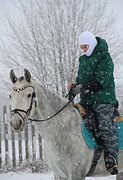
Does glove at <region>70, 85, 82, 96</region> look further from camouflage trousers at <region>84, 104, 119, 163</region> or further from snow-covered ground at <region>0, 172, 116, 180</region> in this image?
snow-covered ground at <region>0, 172, 116, 180</region>

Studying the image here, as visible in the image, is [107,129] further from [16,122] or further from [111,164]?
[16,122]

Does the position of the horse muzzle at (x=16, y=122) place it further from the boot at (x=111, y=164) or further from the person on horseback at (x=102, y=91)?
the boot at (x=111, y=164)

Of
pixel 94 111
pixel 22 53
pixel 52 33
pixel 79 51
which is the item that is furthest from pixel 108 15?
pixel 94 111

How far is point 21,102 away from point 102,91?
129 centimetres

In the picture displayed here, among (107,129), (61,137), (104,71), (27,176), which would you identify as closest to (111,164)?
(107,129)

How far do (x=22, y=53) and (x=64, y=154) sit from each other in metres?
6.26

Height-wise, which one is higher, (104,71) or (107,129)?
(104,71)

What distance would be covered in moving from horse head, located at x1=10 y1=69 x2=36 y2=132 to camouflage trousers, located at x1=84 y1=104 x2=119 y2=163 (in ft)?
3.44

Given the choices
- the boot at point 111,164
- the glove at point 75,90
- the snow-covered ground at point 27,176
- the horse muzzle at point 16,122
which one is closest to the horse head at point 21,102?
the horse muzzle at point 16,122

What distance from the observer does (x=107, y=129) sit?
290 centimetres

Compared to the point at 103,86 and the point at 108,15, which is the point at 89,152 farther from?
the point at 108,15

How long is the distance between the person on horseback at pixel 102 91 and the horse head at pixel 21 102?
780 mm

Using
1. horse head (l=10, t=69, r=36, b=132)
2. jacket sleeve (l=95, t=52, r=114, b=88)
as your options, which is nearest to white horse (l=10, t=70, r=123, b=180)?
horse head (l=10, t=69, r=36, b=132)

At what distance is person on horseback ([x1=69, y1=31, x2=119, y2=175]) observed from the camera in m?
2.90
